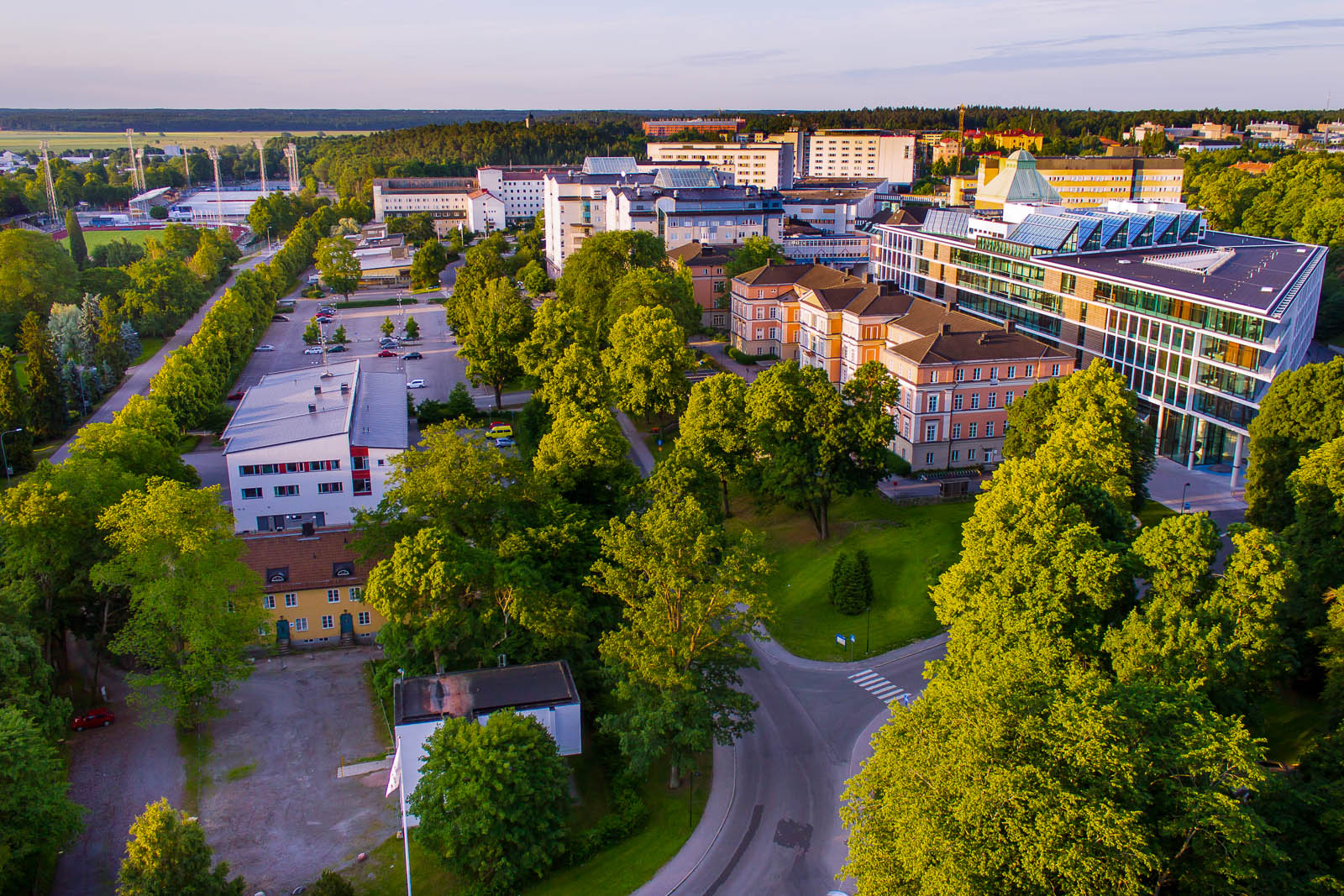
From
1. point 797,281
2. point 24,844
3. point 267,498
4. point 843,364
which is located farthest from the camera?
point 797,281

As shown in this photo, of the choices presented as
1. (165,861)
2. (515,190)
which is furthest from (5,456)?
(515,190)

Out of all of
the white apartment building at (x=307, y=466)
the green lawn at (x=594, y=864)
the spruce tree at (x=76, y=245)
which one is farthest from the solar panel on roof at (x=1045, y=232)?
the spruce tree at (x=76, y=245)

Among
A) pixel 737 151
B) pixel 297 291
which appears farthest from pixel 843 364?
pixel 737 151

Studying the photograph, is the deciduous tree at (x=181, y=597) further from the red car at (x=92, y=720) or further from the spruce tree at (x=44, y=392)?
the spruce tree at (x=44, y=392)

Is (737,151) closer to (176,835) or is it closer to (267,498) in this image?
(267,498)

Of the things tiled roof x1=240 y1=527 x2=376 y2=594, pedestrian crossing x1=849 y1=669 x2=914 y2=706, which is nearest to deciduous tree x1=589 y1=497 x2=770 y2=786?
pedestrian crossing x1=849 y1=669 x2=914 y2=706

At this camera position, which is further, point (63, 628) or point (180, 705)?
point (63, 628)

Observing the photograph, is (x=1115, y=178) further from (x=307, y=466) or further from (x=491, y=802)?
(x=491, y=802)
